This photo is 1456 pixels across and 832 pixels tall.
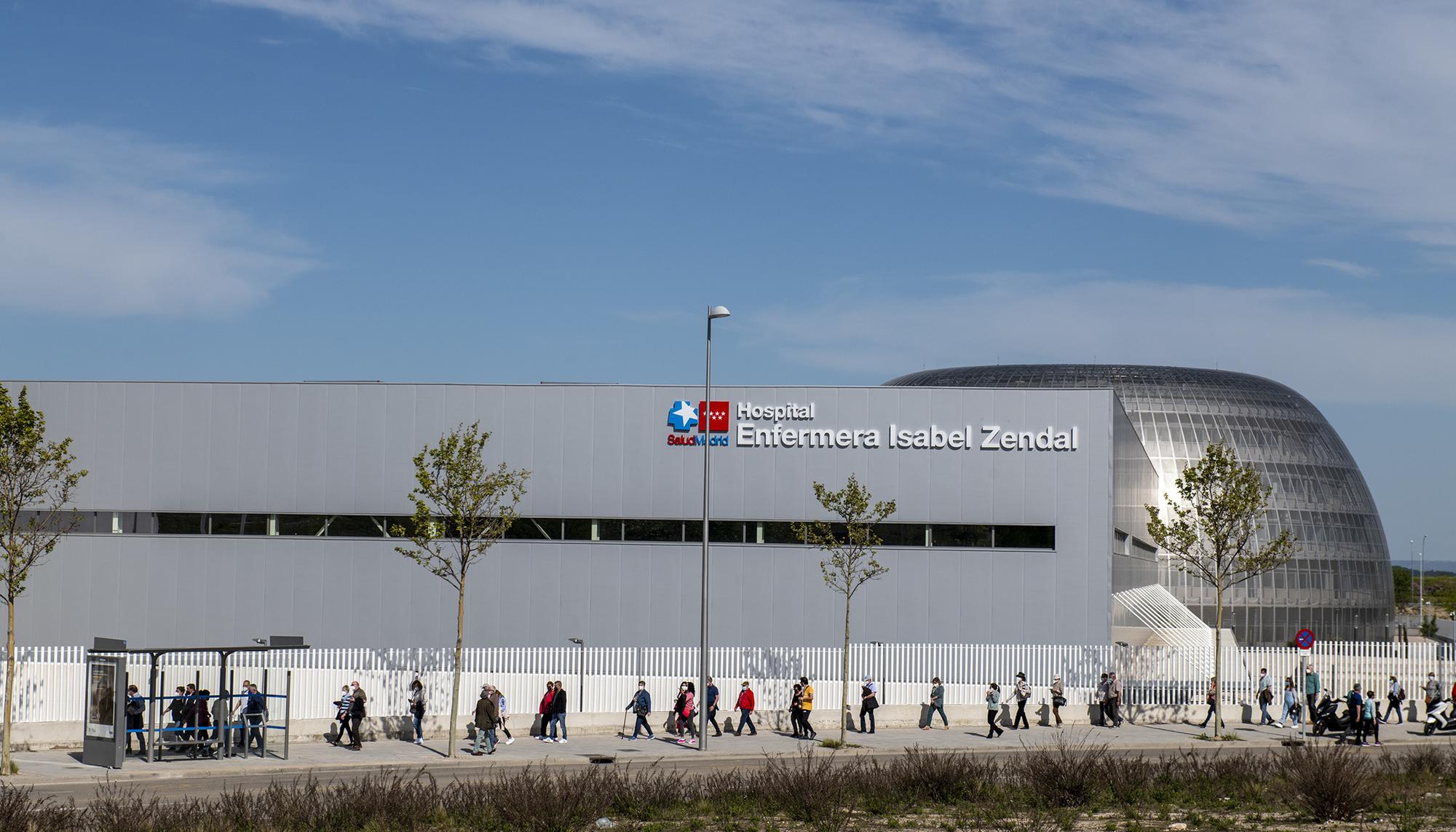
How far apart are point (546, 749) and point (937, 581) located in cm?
1558

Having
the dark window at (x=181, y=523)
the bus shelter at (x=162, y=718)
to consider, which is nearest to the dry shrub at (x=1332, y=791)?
the bus shelter at (x=162, y=718)

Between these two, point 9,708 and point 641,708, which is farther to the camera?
point 641,708

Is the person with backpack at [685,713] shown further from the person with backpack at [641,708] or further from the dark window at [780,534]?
the dark window at [780,534]

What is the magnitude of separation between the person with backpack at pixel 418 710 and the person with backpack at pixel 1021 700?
13.8 metres

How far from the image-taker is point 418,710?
1217 inches

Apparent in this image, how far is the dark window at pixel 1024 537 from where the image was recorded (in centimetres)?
4191

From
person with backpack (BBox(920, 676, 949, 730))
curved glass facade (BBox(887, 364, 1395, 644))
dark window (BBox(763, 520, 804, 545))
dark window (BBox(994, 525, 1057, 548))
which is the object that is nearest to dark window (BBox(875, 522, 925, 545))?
dark window (BBox(994, 525, 1057, 548))

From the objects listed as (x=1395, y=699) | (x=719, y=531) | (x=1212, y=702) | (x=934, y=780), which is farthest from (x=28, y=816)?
(x=1395, y=699)

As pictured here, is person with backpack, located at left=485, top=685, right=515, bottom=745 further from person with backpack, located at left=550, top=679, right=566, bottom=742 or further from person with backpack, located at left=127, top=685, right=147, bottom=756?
person with backpack, located at left=127, top=685, right=147, bottom=756

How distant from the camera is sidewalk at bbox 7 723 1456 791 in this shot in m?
25.0

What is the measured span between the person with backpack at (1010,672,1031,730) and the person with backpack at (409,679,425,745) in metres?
13.8

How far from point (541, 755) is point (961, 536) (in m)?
17.2

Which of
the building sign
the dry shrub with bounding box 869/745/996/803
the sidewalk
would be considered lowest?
the sidewalk

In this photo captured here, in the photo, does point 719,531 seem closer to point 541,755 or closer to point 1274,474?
point 541,755
